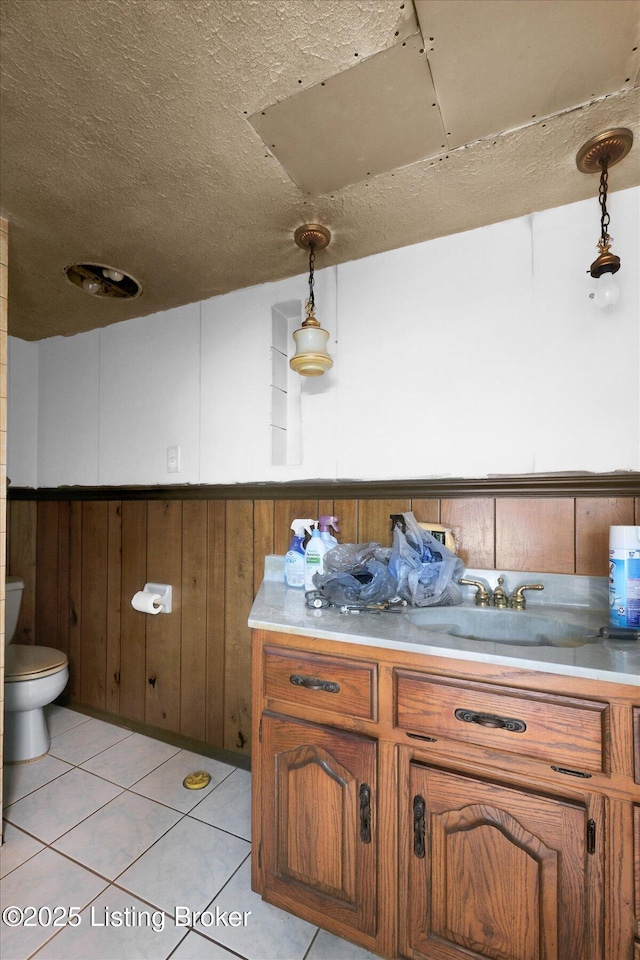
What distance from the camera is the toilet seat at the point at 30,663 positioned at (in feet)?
6.18

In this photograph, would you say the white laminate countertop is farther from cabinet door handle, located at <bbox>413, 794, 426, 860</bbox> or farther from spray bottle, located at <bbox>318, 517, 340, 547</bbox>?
cabinet door handle, located at <bbox>413, 794, 426, 860</bbox>

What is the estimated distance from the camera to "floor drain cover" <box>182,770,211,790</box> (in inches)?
68.6

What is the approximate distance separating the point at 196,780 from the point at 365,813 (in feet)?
3.37

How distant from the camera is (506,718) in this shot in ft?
2.97

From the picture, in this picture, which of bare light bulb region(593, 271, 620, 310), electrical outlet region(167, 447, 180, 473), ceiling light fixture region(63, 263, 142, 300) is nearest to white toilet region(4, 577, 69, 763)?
electrical outlet region(167, 447, 180, 473)

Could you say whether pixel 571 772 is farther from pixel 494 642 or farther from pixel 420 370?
pixel 420 370

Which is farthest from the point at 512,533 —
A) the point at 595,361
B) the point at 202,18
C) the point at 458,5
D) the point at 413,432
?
the point at 202,18

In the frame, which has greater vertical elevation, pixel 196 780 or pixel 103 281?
pixel 103 281

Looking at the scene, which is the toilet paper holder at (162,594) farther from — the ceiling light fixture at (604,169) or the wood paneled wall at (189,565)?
the ceiling light fixture at (604,169)

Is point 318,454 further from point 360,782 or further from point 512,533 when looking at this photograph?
point 360,782

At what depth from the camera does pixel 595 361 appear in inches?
51.8

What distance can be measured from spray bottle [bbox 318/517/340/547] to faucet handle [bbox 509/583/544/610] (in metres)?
0.59

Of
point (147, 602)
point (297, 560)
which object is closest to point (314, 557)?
point (297, 560)

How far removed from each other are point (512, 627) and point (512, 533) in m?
0.29
